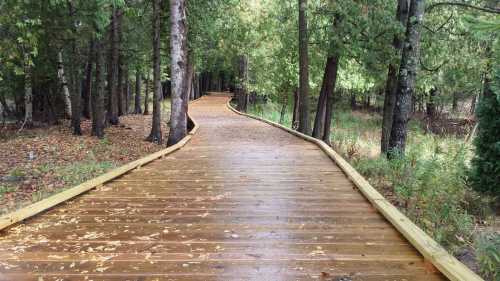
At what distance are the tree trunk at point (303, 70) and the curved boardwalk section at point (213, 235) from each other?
8.32 meters

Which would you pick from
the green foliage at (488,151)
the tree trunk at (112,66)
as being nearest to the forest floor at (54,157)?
the tree trunk at (112,66)

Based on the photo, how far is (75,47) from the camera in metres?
15.6

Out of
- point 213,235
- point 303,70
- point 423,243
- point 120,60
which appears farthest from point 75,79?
point 423,243

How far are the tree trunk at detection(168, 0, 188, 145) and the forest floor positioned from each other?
1.92 m

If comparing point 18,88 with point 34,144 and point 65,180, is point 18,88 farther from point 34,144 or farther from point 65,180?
point 65,180

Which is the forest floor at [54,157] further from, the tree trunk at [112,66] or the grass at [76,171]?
the tree trunk at [112,66]

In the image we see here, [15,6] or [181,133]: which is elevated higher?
[15,6]

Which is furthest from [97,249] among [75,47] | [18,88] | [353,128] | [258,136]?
→ [353,128]

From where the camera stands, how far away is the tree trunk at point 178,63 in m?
11.2

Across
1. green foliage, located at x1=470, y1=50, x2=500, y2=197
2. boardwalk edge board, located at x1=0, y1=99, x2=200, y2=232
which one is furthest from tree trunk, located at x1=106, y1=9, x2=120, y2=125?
green foliage, located at x1=470, y1=50, x2=500, y2=197

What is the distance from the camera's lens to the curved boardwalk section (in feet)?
10.1

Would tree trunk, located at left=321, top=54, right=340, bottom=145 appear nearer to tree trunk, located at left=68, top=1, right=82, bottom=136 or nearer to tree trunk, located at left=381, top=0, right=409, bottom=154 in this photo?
tree trunk, located at left=381, top=0, right=409, bottom=154

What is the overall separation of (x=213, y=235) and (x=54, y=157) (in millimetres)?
9500

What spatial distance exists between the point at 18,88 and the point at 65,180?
9.68m
